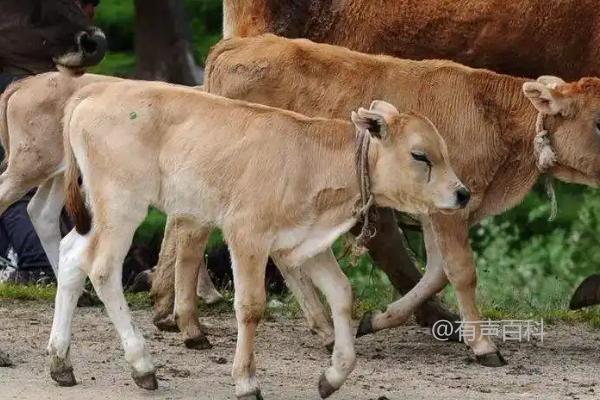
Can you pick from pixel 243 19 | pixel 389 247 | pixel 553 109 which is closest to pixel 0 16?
pixel 243 19

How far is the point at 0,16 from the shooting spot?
11836mm

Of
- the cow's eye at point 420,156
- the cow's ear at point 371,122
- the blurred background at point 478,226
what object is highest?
the cow's ear at point 371,122

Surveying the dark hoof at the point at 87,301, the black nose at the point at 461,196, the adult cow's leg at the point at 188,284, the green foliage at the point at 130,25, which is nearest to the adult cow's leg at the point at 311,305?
the adult cow's leg at the point at 188,284

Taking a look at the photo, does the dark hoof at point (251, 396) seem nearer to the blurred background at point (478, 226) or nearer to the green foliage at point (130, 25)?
the blurred background at point (478, 226)

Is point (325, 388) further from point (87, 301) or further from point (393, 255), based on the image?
point (87, 301)

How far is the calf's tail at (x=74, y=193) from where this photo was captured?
917 cm

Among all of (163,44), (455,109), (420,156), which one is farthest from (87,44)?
(163,44)

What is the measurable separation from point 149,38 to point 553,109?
8.57 m

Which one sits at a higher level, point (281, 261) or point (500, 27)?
point (500, 27)

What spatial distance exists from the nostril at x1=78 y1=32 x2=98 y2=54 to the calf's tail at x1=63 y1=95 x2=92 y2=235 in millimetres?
2000

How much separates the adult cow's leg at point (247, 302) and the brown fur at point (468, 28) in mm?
2826

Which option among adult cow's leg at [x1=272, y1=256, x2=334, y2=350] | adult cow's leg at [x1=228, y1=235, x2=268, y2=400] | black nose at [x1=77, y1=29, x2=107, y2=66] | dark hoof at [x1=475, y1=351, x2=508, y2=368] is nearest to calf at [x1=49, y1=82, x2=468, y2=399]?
adult cow's leg at [x1=228, y1=235, x2=268, y2=400]

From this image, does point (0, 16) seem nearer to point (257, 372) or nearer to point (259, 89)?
point (259, 89)

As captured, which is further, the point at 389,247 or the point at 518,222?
the point at 518,222
